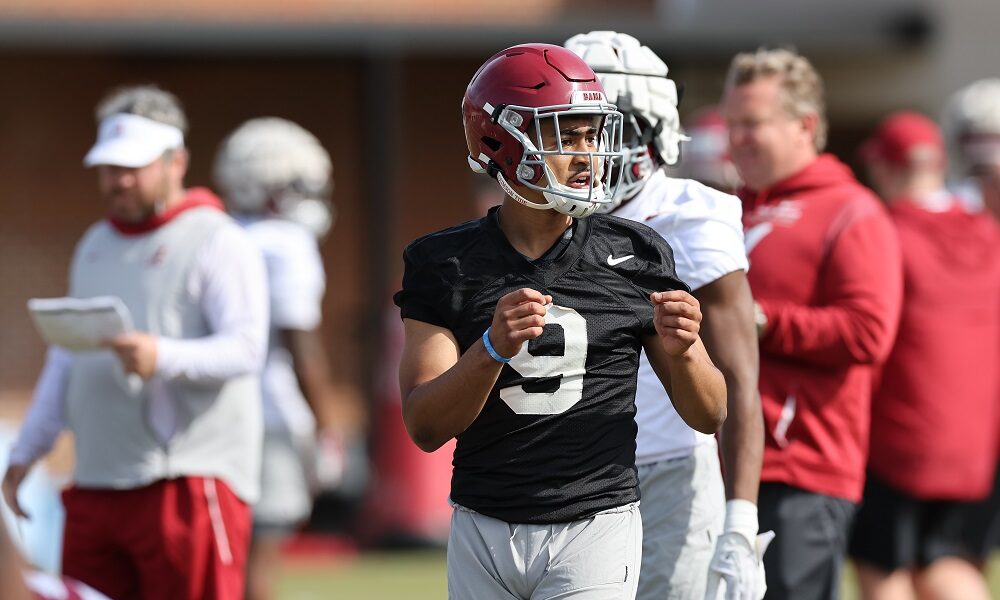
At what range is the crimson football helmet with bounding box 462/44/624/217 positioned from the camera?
11.3ft

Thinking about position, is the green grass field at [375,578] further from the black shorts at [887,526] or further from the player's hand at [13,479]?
the player's hand at [13,479]

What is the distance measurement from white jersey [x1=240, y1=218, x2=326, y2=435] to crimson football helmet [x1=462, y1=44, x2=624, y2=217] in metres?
3.27

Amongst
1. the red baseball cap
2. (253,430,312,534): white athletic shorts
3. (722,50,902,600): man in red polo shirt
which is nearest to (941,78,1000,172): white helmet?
the red baseball cap

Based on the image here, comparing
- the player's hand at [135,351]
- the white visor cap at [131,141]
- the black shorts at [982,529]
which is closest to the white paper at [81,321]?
the player's hand at [135,351]

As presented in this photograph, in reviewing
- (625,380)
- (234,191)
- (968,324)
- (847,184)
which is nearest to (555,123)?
(625,380)

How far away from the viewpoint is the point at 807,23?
48.2 ft

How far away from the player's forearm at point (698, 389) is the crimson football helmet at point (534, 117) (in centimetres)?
39

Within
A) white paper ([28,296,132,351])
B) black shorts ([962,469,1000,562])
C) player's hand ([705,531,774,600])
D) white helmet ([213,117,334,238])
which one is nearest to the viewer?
player's hand ([705,531,774,600])

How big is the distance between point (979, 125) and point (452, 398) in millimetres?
4260

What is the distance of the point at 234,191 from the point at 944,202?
3109 millimetres

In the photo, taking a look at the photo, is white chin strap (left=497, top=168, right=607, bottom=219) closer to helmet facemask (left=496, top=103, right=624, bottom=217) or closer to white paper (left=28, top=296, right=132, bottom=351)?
helmet facemask (left=496, top=103, right=624, bottom=217)

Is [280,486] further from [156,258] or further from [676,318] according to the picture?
[676,318]

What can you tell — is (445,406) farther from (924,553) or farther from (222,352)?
(924,553)

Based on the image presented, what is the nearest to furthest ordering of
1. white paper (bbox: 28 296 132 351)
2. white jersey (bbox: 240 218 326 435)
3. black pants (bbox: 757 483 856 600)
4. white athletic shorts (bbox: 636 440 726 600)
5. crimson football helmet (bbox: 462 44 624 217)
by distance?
crimson football helmet (bbox: 462 44 624 217)
white athletic shorts (bbox: 636 440 726 600)
black pants (bbox: 757 483 856 600)
white paper (bbox: 28 296 132 351)
white jersey (bbox: 240 218 326 435)
